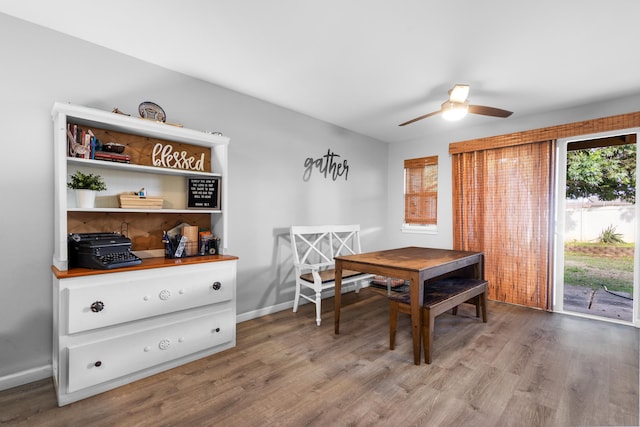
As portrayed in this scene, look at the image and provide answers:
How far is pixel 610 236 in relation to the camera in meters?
3.97

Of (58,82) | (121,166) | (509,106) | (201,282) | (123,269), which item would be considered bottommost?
(201,282)

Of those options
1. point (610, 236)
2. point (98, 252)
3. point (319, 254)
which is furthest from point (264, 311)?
point (610, 236)

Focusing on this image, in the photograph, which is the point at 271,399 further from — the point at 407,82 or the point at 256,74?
the point at 407,82

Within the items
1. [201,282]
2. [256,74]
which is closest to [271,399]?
[201,282]

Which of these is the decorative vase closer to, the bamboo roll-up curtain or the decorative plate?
the decorative plate

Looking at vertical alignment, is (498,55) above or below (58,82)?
above

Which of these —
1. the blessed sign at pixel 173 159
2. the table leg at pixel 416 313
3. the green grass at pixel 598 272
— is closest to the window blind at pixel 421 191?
the green grass at pixel 598 272

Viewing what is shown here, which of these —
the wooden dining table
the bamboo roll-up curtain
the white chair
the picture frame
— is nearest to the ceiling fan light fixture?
the wooden dining table

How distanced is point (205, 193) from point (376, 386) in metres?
2.07

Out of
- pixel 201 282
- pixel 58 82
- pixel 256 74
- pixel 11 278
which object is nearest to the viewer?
pixel 11 278

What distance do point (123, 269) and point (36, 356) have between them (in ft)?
2.98

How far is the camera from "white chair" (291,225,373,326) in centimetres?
319

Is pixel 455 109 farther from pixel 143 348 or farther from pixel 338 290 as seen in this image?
pixel 143 348

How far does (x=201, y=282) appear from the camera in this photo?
2314 mm
